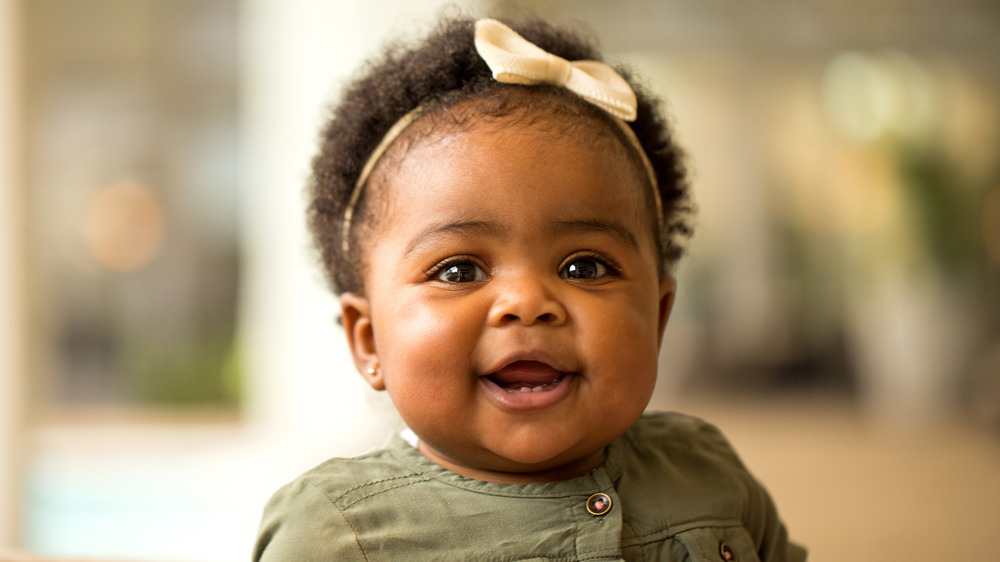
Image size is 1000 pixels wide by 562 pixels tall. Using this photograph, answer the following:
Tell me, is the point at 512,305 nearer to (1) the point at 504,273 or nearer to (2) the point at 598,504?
(1) the point at 504,273

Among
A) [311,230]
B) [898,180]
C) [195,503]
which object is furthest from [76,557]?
[898,180]

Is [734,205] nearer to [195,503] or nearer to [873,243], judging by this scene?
[873,243]

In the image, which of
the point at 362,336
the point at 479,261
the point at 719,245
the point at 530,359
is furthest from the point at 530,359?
the point at 719,245

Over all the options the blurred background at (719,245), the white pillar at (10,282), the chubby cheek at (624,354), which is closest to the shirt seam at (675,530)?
the chubby cheek at (624,354)

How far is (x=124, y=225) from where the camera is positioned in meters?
5.34

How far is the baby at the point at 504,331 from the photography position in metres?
0.80

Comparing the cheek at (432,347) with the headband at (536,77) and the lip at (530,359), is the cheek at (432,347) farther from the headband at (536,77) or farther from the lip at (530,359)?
the headband at (536,77)

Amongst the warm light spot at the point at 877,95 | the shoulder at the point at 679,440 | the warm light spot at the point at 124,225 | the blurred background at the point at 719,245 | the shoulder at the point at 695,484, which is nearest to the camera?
the shoulder at the point at 695,484

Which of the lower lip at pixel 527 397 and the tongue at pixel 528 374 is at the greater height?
the tongue at pixel 528 374

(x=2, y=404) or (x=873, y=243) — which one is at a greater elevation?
(x=873, y=243)

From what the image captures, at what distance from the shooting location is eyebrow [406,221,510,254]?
0.81m

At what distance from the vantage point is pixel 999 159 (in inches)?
196

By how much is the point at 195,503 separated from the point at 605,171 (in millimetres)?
2909

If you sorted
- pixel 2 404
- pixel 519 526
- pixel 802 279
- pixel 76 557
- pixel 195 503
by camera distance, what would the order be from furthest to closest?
1. pixel 802 279
2. pixel 195 503
3. pixel 2 404
4. pixel 76 557
5. pixel 519 526
